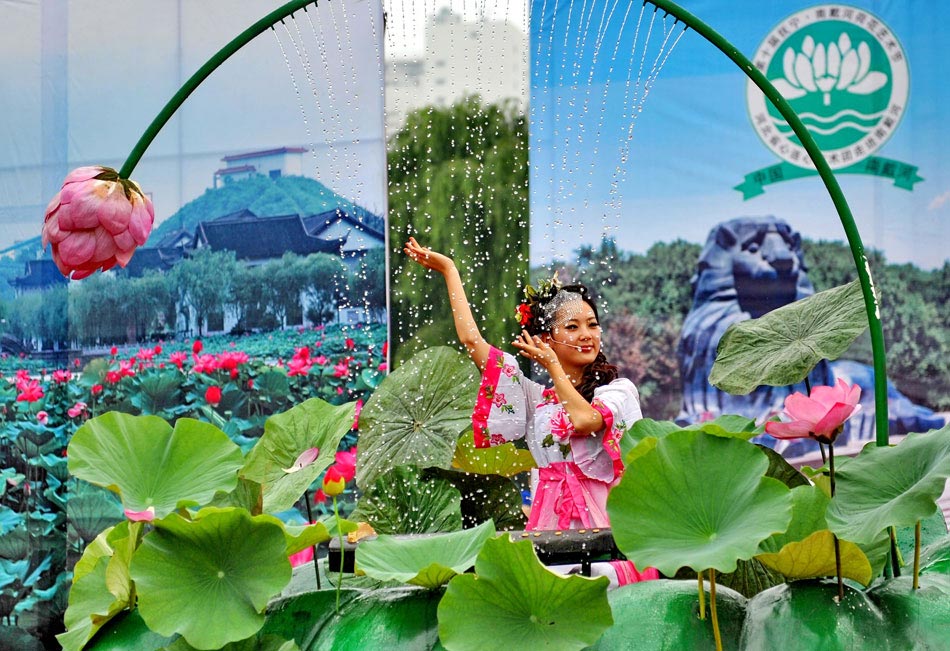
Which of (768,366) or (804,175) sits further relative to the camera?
A: (804,175)

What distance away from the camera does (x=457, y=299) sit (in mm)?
2209

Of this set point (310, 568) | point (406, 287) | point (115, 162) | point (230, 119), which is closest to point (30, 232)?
point (115, 162)

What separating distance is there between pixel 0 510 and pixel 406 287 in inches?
61.5

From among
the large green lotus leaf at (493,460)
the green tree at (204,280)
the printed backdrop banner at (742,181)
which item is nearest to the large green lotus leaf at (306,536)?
the large green lotus leaf at (493,460)

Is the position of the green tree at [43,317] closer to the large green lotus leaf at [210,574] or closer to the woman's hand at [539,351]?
the woman's hand at [539,351]

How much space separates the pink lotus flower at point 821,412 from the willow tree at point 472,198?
40.3 inches

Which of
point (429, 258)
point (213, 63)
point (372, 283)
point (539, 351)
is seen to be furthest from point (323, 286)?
point (213, 63)

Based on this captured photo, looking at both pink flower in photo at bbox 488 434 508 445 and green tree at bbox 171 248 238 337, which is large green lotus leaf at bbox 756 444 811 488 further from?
green tree at bbox 171 248 238 337

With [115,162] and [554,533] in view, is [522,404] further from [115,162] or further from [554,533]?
[115,162]

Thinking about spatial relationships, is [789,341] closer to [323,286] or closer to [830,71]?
[830,71]

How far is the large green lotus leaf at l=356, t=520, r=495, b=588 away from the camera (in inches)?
50.4

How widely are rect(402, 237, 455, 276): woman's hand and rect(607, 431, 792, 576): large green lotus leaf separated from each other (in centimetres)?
105

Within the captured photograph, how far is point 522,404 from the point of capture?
2229mm

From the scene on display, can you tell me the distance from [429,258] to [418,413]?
0.32 metres
